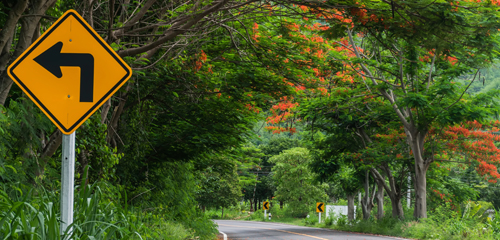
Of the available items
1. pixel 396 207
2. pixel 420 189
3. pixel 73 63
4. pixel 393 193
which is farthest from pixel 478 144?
pixel 73 63

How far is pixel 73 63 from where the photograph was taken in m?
3.43

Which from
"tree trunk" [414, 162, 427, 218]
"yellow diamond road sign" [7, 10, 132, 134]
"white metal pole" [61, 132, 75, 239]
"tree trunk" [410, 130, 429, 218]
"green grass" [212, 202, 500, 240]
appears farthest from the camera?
"tree trunk" [414, 162, 427, 218]

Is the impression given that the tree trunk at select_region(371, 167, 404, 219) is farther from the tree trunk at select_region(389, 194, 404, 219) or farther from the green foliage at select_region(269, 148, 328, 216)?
the green foliage at select_region(269, 148, 328, 216)

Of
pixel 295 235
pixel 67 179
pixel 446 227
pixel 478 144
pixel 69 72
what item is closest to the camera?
pixel 67 179

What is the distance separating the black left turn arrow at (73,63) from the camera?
11.1ft

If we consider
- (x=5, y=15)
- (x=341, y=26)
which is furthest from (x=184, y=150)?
(x=5, y=15)

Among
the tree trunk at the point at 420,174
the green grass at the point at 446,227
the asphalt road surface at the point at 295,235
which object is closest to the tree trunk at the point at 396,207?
the green grass at the point at 446,227

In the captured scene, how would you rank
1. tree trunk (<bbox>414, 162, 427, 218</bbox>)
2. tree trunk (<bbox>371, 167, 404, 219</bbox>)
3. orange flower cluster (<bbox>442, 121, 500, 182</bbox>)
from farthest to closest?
tree trunk (<bbox>371, 167, 404, 219</bbox>) → tree trunk (<bbox>414, 162, 427, 218</bbox>) → orange flower cluster (<bbox>442, 121, 500, 182</bbox>)

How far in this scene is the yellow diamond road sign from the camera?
3330 millimetres

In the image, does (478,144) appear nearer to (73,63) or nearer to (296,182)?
(73,63)

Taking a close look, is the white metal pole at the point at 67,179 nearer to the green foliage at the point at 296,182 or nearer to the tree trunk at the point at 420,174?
the tree trunk at the point at 420,174

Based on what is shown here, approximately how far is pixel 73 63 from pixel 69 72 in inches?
2.9

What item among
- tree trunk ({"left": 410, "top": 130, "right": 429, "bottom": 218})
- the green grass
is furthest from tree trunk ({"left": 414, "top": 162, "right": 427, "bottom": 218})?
the green grass

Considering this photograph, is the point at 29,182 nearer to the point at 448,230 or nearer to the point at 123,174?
the point at 123,174
